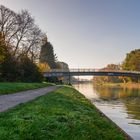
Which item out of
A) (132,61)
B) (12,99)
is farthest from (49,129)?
(132,61)

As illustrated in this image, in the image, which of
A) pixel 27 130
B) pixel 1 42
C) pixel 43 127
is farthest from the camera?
pixel 1 42

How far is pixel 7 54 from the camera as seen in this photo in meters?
62.0

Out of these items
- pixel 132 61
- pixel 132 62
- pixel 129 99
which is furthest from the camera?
pixel 132 61

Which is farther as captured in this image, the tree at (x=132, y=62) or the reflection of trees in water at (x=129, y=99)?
the tree at (x=132, y=62)

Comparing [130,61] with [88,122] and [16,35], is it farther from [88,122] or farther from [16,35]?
[88,122]

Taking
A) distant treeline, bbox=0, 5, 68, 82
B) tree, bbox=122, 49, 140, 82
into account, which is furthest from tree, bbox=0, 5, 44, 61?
tree, bbox=122, 49, 140, 82

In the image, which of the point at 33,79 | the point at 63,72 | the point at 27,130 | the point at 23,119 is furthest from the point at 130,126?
the point at 63,72

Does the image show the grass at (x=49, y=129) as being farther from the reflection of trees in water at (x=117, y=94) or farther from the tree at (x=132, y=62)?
the tree at (x=132, y=62)

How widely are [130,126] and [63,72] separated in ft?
294

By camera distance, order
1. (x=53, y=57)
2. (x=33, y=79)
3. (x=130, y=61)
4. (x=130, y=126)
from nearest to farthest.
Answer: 1. (x=130, y=126)
2. (x=33, y=79)
3. (x=53, y=57)
4. (x=130, y=61)

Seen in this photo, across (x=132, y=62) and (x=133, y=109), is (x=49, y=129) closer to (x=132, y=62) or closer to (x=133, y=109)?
(x=133, y=109)

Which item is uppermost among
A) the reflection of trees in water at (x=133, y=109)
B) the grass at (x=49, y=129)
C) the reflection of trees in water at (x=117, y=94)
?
the grass at (x=49, y=129)

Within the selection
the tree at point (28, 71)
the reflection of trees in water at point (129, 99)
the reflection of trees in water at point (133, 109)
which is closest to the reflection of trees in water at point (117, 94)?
the reflection of trees in water at point (129, 99)

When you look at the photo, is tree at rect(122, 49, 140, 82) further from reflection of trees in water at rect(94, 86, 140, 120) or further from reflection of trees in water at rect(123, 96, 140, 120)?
reflection of trees in water at rect(123, 96, 140, 120)
